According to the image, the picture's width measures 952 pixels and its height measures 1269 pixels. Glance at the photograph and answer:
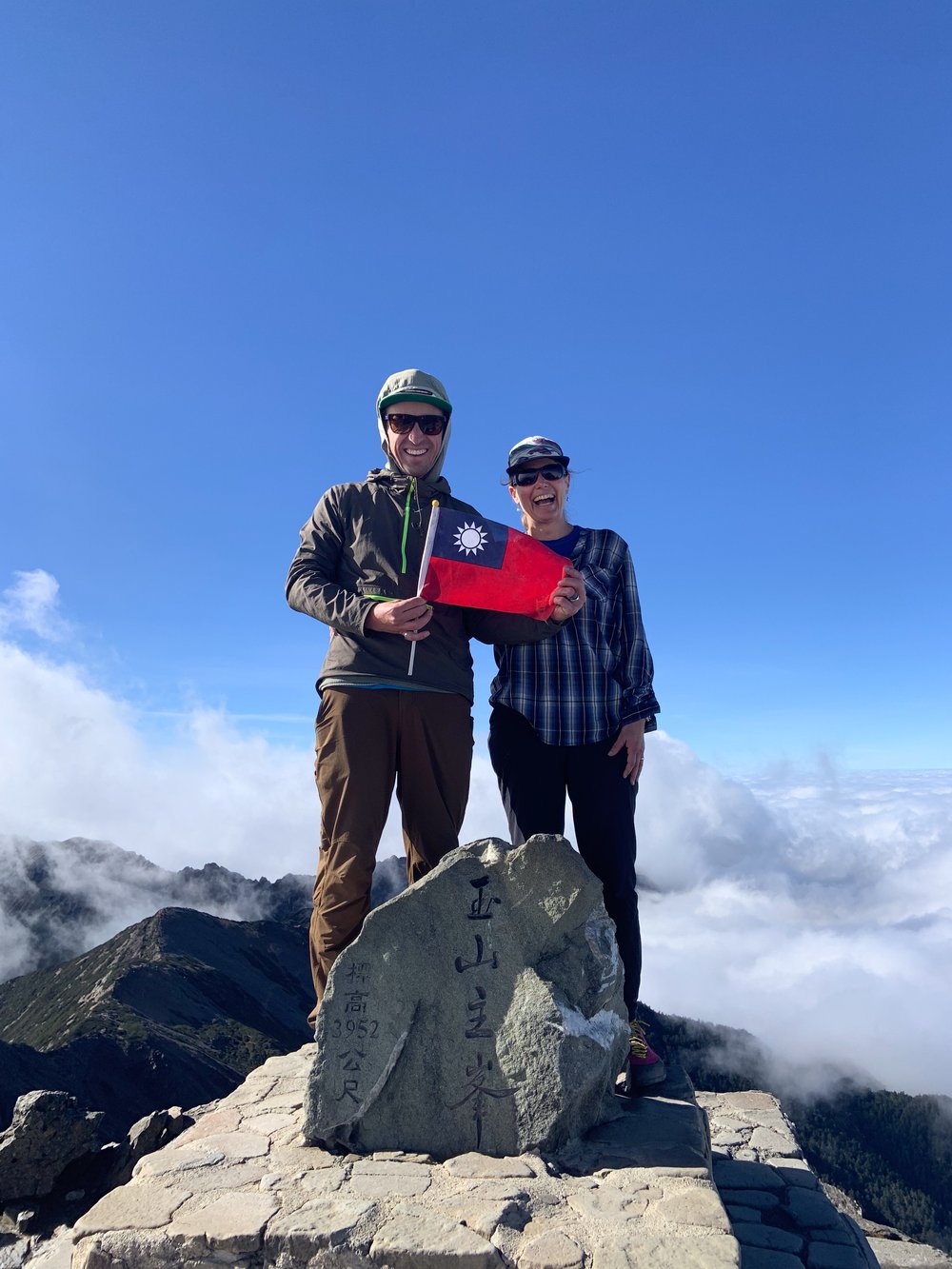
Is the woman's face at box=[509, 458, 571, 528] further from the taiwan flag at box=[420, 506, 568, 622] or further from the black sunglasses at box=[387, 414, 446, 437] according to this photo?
the black sunglasses at box=[387, 414, 446, 437]

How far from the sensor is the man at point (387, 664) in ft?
17.4

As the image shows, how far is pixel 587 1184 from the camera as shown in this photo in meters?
4.46

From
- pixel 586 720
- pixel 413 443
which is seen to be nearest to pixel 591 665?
pixel 586 720

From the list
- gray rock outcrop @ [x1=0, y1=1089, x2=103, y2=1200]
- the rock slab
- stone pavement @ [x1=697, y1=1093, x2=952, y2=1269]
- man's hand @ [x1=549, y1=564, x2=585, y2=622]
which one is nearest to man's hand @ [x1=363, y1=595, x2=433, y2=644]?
man's hand @ [x1=549, y1=564, x2=585, y2=622]

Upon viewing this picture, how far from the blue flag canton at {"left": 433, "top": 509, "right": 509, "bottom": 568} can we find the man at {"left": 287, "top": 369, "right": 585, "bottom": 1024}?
214 mm

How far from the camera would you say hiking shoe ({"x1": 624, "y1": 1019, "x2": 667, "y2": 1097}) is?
18.9 ft

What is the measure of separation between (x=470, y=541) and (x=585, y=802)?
73.5 inches

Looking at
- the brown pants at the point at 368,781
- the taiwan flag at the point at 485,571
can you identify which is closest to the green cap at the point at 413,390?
the taiwan flag at the point at 485,571

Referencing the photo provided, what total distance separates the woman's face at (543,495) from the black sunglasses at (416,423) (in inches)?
25.7

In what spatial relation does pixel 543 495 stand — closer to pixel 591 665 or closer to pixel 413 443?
pixel 413 443

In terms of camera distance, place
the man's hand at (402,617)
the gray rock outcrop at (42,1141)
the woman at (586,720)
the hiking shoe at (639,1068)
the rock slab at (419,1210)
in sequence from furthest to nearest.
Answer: the gray rock outcrop at (42,1141) < the hiking shoe at (639,1068) < the woman at (586,720) < the man's hand at (402,617) < the rock slab at (419,1210)

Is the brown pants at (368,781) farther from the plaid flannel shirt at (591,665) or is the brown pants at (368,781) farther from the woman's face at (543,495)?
the woman's face at (543,495)

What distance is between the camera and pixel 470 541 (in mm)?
5633

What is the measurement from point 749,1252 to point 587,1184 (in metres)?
2.18
